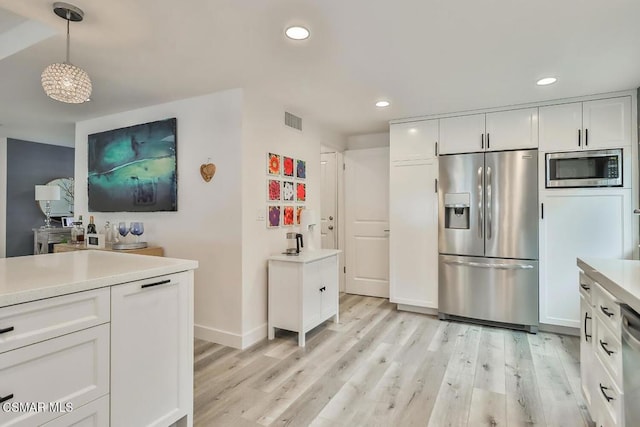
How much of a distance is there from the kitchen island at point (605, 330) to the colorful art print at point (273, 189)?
2.51m

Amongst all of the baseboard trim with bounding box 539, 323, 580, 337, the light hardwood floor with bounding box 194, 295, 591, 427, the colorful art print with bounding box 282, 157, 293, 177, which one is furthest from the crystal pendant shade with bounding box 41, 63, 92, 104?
the baseboard trim with bounding box 539, 323, 580, 337

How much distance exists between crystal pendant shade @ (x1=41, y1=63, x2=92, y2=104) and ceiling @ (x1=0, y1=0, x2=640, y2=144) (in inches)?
12.8

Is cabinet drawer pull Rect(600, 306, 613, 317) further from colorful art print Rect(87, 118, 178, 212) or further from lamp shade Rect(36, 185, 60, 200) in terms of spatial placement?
lamp shade Rect(36, 185, 60, 200)

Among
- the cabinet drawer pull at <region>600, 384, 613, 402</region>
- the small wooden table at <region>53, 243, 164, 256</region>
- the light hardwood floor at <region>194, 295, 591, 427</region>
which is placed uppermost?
the small wooden table at <region>53, 243, 164, 256</region>

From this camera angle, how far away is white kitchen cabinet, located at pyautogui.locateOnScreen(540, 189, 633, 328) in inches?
120

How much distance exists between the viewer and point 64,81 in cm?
184

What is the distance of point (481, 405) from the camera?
81.9 inches

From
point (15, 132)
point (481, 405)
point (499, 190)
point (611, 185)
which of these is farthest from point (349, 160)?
point (15, 132)

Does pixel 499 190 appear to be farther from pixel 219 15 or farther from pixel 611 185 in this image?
pixel 219 15

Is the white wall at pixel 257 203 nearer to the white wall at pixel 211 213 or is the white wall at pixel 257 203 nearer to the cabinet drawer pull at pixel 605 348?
the white wall at pixel 211 213

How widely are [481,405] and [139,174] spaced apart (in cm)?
376

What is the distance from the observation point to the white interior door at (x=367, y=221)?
182 inches

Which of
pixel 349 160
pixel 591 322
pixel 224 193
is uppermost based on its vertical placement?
pixel 349 160

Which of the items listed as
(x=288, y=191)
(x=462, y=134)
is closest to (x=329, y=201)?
(x=288, y=191)
